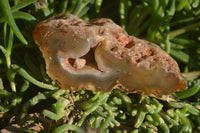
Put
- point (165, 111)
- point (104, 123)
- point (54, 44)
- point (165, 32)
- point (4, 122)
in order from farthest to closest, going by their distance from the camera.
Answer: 1. point (165, 32)
2. point (165, 111)
3. point (4, 122)
4. point (104, 123)
5. point (54, 44)

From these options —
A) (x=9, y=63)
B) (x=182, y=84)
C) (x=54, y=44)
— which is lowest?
(x=182, y=84)

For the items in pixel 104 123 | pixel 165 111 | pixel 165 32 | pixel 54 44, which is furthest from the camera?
pixel 165 32

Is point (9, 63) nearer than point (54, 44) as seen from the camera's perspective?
No

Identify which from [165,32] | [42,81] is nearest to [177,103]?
[165,32]

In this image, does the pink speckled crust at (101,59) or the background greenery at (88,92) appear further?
the background greenery at (88,92)

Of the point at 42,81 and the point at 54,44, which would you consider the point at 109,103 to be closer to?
the point at 42,81

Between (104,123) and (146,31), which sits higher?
(146,31)
